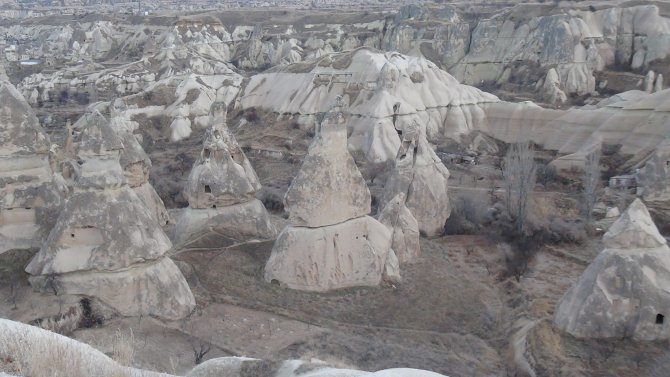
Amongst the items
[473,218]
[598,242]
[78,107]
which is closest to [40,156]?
[473,218]

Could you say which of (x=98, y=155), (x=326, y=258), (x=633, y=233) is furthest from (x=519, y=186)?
(x=98, y=155)

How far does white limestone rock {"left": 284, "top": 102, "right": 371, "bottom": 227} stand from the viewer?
14461 mm

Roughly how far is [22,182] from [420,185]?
11363mm

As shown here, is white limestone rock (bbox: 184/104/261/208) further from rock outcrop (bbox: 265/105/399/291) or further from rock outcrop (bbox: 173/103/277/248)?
rock outcrop (bbox: 265/105/399/291)

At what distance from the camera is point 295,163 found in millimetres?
31828

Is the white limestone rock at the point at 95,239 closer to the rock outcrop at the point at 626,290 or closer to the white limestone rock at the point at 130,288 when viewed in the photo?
the white limestone rock at the point at 130,288

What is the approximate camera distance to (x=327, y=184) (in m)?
14.5

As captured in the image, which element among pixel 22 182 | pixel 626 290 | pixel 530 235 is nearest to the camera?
→ pixel 626 290

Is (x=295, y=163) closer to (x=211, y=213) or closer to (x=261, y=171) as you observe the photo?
(x=261, y=171)

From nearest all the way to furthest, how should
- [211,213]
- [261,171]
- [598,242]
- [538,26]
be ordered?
[211,213] < [598,242] < [261,171] < [538,26]

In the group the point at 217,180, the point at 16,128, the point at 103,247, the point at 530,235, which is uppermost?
the point at 16,128

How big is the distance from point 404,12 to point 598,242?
5820 cm

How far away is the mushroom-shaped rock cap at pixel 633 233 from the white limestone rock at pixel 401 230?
5.64 metres

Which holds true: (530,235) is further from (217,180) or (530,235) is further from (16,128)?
(16,128)
